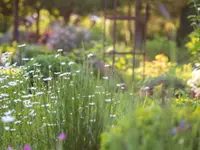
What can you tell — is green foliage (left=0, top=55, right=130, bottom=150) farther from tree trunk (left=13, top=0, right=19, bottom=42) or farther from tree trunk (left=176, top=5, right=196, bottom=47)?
tree trunk (left=176, top=5, right=196, bottom=47)

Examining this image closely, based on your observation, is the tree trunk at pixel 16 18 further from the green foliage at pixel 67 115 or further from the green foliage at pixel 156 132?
the green foliage at pixel 156 132

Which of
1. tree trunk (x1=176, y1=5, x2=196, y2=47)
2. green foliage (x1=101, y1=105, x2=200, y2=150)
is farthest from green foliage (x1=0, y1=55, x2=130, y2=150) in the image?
tree trunk (x1=176, y1=5, x2=196, y2=47)

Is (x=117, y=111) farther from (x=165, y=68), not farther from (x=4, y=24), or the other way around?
(x=4, y=24)

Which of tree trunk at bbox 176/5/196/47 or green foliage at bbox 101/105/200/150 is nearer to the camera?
green foliage at bbox 101/105/200/150

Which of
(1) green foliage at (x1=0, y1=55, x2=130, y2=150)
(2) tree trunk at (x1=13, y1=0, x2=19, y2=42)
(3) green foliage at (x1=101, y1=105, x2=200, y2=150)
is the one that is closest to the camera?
(3) green foliage at (x1=101, y1=105, x2=200, y2=150)

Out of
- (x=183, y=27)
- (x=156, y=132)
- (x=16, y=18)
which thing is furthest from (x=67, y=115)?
(x=183, y=27)

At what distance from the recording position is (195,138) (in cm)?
313

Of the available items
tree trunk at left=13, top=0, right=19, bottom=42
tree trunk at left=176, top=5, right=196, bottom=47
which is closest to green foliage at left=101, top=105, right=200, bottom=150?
tree trunk at left=13, top=0, right=19, bottom=42

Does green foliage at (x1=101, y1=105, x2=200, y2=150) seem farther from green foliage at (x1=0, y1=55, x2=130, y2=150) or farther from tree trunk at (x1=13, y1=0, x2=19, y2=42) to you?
tree trunk at (x1=13, y1=0, x2=19, y2=42)

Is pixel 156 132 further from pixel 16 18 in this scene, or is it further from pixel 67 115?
pixel 16 18

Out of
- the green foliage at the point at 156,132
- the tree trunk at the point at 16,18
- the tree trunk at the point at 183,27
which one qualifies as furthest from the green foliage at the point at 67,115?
the tree trunk at the point at 183,27

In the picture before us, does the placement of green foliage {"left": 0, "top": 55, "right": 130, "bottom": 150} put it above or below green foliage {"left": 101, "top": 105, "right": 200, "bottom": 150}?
below

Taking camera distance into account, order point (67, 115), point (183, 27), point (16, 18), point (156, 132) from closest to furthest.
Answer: point (156, 132) < point (67, 115) < point (16, 18) < point (183, 27)

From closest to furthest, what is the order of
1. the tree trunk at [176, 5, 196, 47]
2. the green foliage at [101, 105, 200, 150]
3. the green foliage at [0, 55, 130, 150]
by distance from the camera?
the green foliage at [101, 105, 200, 150], the green foliage at [0, 55, 130, 150], the tree trunk at [176, 5, 196, 47]
